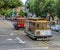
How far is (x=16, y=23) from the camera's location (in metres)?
57.4

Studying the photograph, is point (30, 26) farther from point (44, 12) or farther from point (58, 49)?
point (44, 12)

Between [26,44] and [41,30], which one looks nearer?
[26,44]

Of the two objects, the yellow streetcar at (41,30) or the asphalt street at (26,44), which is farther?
the yellow streetcar at (41,30)

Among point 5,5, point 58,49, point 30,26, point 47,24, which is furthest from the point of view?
point 5,5

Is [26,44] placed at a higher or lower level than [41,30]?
lower

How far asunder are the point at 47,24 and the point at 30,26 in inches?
159

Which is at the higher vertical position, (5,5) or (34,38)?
(5,5)

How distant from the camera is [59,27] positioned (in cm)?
5619

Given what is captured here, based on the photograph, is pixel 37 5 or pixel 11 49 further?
pixel 37 5

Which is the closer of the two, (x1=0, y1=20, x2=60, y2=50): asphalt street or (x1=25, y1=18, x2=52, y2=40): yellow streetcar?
Answer: (x1=0, y1=20, x2=60, y2=50): asphalt street

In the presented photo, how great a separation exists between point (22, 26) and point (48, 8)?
18.0 meters

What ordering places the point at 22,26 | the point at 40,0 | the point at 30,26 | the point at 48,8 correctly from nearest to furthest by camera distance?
the point at 30,26 → the point at 22,26 → the point at 48,8 → the point at 40,0

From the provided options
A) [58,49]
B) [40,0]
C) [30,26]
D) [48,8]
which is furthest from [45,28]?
[40,0]

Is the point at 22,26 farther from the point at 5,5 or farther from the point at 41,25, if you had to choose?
the point at 41,25
